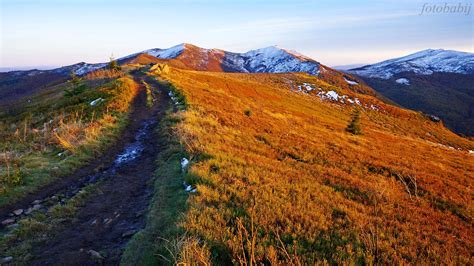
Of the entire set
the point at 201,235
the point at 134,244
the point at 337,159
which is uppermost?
the point at 201,235

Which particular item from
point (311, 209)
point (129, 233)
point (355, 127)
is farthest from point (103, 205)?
point (355, 127)

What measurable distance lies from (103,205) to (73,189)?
187cm

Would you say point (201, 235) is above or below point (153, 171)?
above

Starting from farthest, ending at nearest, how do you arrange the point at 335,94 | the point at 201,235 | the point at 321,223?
the point at 335,94 < the point at 321,223 < the point at 201,235

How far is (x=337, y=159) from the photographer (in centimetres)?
1573

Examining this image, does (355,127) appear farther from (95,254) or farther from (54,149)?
(95,254)

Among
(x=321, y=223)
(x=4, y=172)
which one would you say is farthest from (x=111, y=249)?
(x=4, y=172)

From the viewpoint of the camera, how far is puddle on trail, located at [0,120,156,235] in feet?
25.1

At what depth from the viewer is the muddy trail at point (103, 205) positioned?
635cm

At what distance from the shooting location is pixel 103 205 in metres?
8.77

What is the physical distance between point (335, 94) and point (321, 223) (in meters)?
97.6

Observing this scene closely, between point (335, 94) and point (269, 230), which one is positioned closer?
point (269, 230)

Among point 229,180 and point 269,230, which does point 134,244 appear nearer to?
point 269,230

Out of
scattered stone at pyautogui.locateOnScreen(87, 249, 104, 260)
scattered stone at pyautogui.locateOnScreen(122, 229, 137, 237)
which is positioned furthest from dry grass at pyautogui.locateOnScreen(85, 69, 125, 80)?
scattered stone at pyautogui.locateOnScreen(87, 249, 104, 260)
